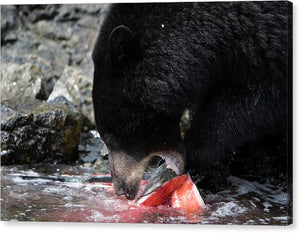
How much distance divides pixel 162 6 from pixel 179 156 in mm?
1275

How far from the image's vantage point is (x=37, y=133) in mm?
6145

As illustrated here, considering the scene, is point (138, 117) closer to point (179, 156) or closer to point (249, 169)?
point (179, 156)

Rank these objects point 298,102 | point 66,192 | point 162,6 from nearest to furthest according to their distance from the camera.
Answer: point 298,102 → point 162,6 → point 66,192

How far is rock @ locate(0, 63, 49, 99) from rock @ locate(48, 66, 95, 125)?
164mm

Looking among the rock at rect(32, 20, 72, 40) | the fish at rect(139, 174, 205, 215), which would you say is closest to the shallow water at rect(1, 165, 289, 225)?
the fish at rect(139, 174, 205, 215)

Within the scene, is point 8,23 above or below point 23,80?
above

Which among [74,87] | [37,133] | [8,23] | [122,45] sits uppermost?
[8,23]

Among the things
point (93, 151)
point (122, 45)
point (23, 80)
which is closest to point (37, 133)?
point (93, 151)

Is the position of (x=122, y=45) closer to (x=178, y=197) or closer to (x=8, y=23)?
(x=178, y=197)

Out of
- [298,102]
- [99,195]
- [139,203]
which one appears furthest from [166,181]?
[298,102]

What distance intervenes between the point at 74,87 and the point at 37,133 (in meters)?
1.04

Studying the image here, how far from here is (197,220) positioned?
5055mm

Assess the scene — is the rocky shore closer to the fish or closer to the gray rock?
the gray rock

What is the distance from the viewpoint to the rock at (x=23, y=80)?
667 centimetres
